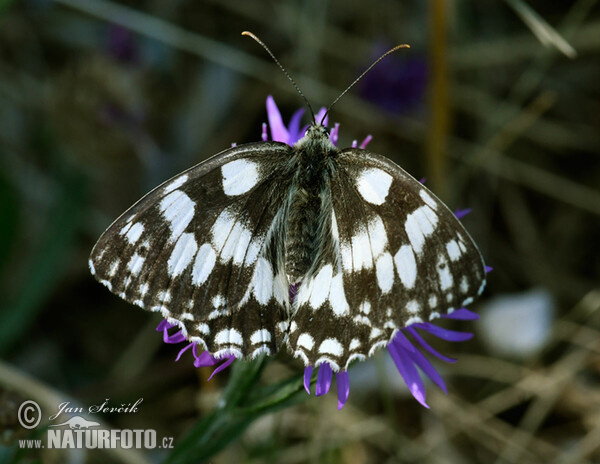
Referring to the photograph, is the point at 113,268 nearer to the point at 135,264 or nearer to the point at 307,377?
the point at 135,264

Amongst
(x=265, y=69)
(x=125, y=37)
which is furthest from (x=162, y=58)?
(x=265, y=69)

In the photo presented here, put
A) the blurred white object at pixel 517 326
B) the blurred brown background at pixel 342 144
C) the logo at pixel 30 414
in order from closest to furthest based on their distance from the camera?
1. the logo at pixel 30 414
2. the blurred brown background at pixel 342 144
3. the blurred white object at pixel 517 326

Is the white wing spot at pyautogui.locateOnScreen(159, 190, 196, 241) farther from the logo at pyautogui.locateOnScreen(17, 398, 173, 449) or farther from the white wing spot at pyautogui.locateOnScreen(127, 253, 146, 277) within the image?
the logo at pyautogui.locateOnScreen(17, 398, 173, 449)

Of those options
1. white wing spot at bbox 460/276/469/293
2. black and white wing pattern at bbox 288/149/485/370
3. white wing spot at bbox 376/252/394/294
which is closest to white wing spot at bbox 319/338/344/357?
black and white wing pattern at bbox 288/149/485/370

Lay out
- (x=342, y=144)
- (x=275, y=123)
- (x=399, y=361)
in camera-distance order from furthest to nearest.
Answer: (x=342, y=144) → (x=275, y=123) → (x=399, y=361)

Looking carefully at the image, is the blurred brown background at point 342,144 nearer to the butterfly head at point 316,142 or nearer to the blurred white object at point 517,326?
the blurred white object at point 517,326

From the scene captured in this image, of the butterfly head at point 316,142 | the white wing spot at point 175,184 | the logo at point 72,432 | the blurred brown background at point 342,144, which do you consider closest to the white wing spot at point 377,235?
the butterfly head at point 316,142

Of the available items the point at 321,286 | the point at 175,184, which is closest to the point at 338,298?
the point at 321,286
